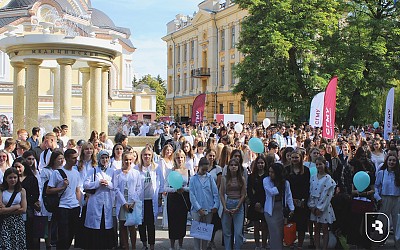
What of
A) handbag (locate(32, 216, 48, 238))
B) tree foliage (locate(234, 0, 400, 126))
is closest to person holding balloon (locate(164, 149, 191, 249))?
handbag (locate(32, 216, 48, 238))

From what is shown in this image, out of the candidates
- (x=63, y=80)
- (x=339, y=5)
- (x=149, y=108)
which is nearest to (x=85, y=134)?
(x=63, y=80)

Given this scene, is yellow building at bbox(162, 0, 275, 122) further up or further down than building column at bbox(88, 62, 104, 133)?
further up

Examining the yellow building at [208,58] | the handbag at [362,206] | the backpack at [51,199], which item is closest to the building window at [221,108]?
the yellow building at [208,58]

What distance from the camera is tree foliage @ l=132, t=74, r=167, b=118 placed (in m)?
91.1

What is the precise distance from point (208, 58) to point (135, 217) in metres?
50.5

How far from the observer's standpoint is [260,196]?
28.0 ft

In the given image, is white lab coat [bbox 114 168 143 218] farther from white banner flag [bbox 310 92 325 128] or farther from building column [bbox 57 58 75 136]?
white banner flag [bbox 310 92 325 128]

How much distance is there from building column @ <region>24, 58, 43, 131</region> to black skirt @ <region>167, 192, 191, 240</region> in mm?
10587

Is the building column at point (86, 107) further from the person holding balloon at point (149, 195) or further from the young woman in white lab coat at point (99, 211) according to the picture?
the young woman in white lab coat at point (99, 211)

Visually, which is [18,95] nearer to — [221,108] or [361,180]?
[361,180]

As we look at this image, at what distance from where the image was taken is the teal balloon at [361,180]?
28.8 ft

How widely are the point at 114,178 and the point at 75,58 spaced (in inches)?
412

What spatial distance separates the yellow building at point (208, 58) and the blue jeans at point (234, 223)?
3876 centimetres

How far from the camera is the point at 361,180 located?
345 inches
